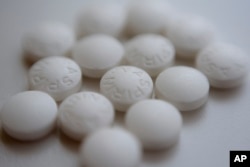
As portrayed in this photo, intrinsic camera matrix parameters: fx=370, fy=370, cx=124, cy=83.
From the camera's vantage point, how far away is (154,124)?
2.81 feet

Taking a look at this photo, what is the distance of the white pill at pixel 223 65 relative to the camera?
101cm

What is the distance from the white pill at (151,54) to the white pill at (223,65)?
0.09 metres

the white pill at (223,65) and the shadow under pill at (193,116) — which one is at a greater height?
the white pill at (223,65)

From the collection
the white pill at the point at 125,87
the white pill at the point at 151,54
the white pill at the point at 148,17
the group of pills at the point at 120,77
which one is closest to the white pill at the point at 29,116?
the group of pills at the point at 120,77

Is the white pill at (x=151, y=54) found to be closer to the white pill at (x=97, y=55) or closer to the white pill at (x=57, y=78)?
the white pill at (x=97, y=55)

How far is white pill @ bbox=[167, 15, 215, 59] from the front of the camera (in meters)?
1.12

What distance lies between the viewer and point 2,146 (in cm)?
91

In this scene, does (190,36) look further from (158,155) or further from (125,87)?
(158,155)

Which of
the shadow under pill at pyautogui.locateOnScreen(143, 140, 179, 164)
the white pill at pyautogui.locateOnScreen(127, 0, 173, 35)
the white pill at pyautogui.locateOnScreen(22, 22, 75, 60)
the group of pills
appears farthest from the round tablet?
the white pill at pyautogui.locateOnScreen(127, 0, 173, 35)

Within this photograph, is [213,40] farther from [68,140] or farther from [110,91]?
[68,140]

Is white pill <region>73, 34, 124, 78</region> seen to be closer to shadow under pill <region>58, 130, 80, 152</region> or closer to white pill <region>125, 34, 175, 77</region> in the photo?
white pill <region>125, 34, 175, 77</region>

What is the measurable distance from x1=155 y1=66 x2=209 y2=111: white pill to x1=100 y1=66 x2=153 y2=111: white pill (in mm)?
37

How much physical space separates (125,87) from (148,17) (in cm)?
34

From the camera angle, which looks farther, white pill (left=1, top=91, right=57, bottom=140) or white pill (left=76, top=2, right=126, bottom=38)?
white pill (left=76, top=2, right=126, bottom=38)
